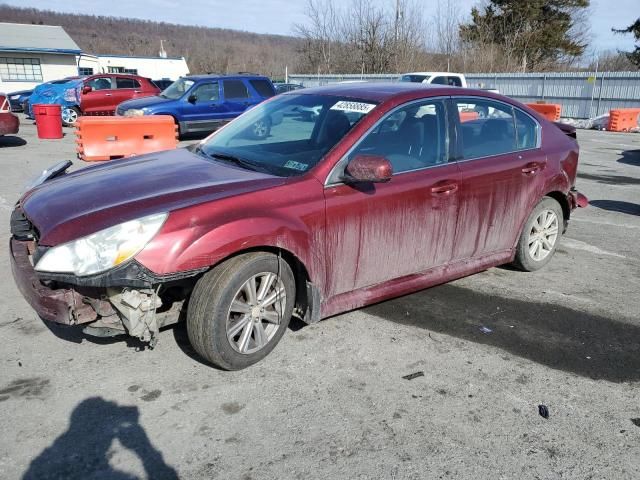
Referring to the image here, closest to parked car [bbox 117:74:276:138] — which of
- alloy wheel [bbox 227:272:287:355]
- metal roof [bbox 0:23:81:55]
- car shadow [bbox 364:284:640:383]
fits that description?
car shadow [bbox 364:284:640:383]

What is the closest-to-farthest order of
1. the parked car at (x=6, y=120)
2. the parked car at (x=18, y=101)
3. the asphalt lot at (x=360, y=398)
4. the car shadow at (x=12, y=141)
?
the asphalt lot at (x=360, y=398) < the parked car at (x=6, y=120) < the car shadow at (x=12, y=141) < the parked car at (x=18, y=101)

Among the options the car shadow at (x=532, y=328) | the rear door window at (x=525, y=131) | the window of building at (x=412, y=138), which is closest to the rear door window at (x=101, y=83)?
the rear door window at (x=525, y=131)

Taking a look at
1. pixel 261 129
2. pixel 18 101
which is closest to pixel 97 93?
pixel 18 101

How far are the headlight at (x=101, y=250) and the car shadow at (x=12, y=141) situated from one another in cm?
1264

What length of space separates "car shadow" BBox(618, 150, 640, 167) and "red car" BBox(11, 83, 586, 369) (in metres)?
9.27

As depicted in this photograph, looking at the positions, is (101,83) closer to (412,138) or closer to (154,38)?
(412,138)

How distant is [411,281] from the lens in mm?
4035

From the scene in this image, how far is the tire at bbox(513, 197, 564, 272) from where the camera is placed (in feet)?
16.1

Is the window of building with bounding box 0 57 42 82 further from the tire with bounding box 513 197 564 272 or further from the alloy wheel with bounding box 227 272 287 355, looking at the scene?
the alloy wheel with bounding box 227 272 287 355

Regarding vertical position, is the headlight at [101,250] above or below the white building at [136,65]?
below

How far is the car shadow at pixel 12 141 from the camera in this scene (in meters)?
13.8

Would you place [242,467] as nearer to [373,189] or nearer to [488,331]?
[373,189]

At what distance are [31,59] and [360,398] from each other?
40.7 metres

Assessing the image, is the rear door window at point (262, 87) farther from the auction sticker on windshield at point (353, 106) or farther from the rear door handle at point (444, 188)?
the rear door handle at point (444, 188)
